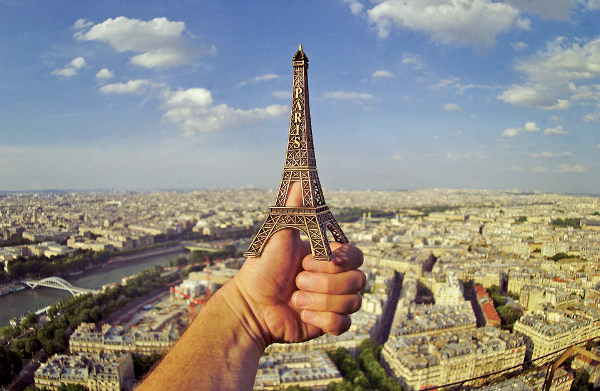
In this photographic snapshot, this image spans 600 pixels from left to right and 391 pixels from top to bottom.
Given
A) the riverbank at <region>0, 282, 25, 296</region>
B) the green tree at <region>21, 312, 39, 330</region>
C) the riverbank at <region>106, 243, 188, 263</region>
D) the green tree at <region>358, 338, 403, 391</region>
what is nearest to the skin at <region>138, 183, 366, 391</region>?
the green tree at <region>358, 338, 403, 391</region>

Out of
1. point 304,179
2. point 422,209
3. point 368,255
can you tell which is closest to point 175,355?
point 304,179

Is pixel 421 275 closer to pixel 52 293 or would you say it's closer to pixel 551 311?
pixel 551 311

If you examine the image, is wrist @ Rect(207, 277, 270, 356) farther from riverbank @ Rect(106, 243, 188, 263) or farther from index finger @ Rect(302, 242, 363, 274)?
riverbank @ Rect(106, 243, 188, 263)

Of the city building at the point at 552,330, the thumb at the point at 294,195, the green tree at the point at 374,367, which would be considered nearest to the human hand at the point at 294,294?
the thumb at the point at 294,195

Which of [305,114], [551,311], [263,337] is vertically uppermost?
[305,114]

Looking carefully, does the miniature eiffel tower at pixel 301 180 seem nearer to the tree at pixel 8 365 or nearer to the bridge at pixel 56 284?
the tree at pixel 8 365

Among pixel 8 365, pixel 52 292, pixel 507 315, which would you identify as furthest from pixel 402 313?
pixel 52 292

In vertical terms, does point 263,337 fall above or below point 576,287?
above
